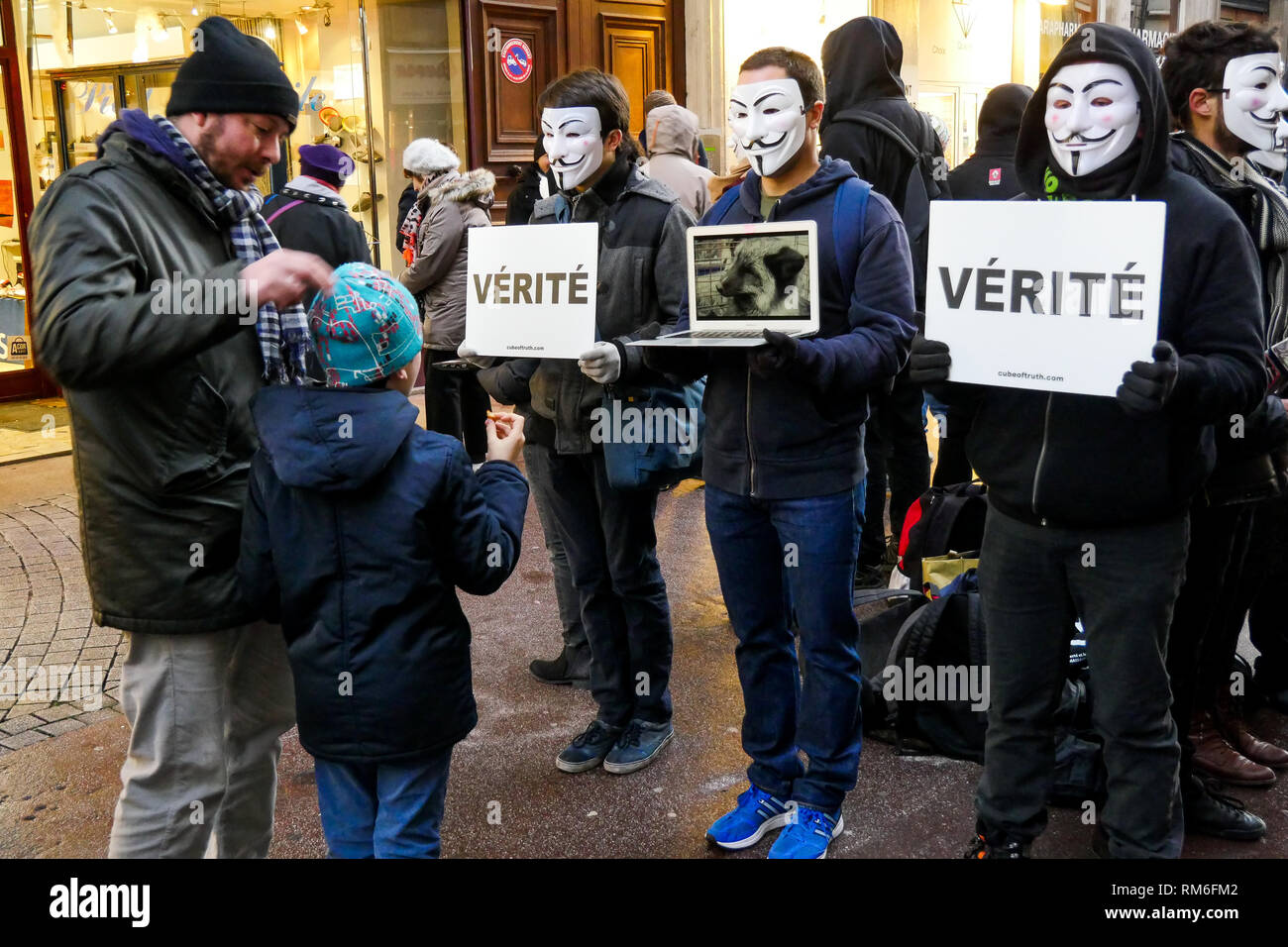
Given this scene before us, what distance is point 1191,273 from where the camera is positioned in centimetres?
269

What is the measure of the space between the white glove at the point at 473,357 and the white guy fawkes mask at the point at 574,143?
1.90ft

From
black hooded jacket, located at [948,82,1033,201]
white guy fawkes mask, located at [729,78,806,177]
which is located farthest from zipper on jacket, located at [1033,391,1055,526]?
black hooded jacket, located at [948,82,1033,201]

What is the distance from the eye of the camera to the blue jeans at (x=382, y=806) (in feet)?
8.82

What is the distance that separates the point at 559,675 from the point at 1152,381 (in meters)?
2.77

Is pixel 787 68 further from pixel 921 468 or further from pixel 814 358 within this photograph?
pixel 921 468

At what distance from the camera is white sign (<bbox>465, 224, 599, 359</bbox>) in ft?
11.4

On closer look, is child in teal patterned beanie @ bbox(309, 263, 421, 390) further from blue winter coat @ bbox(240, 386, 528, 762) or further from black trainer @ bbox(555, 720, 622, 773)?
black trainer @ bbox(555, 720, 622, 773)

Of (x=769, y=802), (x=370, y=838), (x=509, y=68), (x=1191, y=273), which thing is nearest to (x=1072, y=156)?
(x=1191, y=273)

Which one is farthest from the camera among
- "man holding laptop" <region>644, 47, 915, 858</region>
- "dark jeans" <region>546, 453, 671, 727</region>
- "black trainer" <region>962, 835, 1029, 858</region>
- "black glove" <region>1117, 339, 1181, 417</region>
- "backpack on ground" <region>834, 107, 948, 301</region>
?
"backpack on ground" <region>834, 107, 948, 301</region>

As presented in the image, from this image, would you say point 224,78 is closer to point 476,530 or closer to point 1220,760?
point 476,530

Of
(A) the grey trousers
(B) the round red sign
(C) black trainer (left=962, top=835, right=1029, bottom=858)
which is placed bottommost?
(C) black trainer (left=962, top=835, right=1029, bottom=858)

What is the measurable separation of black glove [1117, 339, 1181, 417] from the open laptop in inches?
32.0

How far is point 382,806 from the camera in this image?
2.70 m

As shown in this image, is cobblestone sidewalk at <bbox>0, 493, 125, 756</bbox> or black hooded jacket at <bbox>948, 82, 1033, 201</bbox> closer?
cobblestone sidewalk at <bbox>0, 493, 125, 756</bbox>
